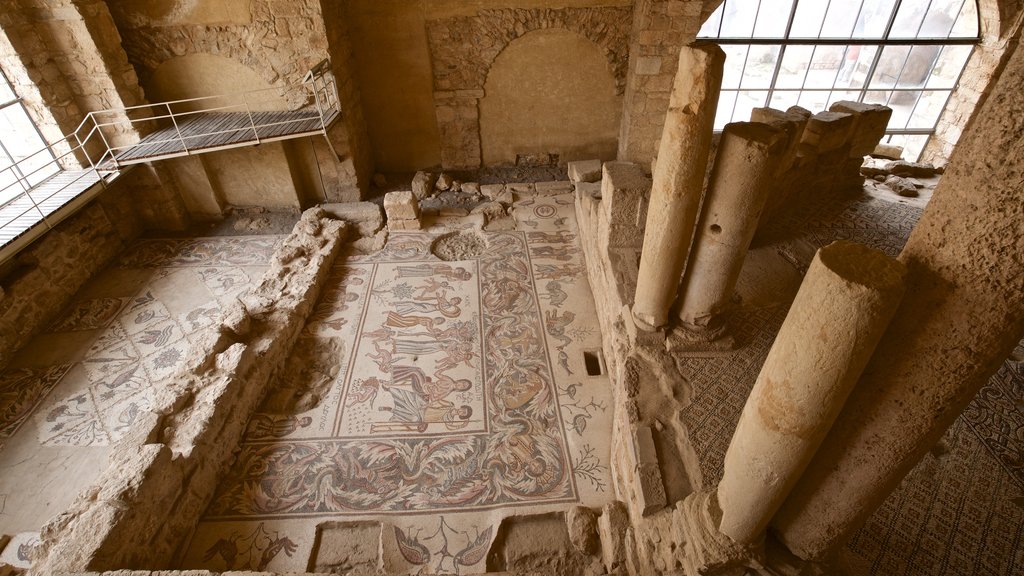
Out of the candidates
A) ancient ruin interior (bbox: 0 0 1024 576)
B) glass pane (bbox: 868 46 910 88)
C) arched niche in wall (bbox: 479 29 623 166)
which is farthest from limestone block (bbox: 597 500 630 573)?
glass pane (bbox: 868 46 910 88)

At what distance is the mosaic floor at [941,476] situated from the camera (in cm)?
290

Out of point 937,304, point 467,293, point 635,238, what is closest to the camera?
point 937,304

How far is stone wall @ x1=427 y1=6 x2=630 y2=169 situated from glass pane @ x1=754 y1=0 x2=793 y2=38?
2684 millimetres

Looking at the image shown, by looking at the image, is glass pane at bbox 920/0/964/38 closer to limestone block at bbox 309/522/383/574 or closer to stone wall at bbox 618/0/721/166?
stone wall at bbox 618/0/721/166

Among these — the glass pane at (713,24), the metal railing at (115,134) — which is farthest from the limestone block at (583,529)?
the glass pane at (713,24)

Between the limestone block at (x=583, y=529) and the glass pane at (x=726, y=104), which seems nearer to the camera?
the limestone block at (x=583, y=529)

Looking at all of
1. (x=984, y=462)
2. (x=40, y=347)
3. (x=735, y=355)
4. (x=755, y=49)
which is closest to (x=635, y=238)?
(x=735, y=355)

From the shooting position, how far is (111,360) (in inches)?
214

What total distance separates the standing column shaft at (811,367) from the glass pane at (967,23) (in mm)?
10781

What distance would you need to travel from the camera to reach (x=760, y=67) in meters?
9.06

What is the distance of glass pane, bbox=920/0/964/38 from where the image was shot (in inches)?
342

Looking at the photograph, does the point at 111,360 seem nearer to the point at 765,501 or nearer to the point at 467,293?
the point at 467,293

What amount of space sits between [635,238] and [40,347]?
6.89m

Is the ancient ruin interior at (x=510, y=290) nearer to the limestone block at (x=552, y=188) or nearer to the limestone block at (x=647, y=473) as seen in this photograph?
the limestone block at (x=647, y=473)
